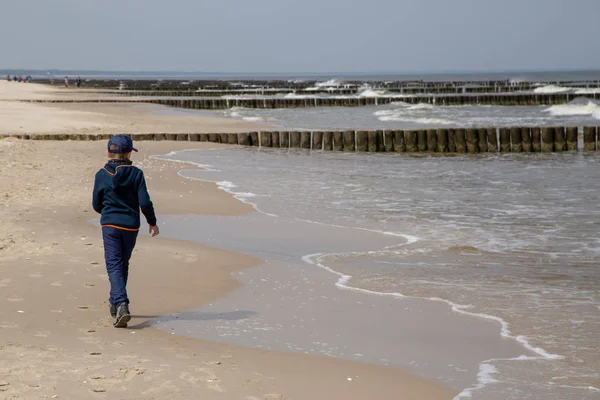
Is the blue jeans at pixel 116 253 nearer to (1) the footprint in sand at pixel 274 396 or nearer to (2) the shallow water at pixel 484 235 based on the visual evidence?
(1) the footprint in sand at pixel 274 396

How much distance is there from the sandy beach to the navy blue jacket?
0.84 meters

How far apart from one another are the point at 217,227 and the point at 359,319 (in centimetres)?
513

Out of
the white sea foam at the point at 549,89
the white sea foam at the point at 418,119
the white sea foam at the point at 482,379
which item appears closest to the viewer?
the white sea foam at the point at 482,379

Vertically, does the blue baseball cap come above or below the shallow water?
above

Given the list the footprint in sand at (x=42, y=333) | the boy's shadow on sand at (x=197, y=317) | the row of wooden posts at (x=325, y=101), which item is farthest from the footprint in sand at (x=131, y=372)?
the row of wooden posts at (x=325, y=101)

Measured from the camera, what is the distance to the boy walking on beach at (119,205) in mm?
7250

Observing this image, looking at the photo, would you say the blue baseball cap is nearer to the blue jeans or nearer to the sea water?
the blue jeans

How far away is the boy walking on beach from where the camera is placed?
23.8 feet

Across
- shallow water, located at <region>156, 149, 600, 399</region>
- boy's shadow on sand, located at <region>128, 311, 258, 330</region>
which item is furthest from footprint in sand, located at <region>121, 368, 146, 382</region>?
shallow water, located at <region>156, 149, 600, 399</region>

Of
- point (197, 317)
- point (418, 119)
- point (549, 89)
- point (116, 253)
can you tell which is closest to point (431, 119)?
point (418, 119)

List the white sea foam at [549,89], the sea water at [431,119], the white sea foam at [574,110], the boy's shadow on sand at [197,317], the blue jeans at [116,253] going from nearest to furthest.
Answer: the blue jeans at [116,253] → the boy's shadow on sand at [197,317] → the sea water at [431,119] → the white sea foam at [574,110] → the white sea foam at [549,89]

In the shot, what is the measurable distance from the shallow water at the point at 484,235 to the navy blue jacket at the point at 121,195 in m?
2.43

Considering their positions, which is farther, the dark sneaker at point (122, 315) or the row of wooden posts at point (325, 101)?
the row of wooden posts at point (325, 101)

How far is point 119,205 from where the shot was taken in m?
7.33
